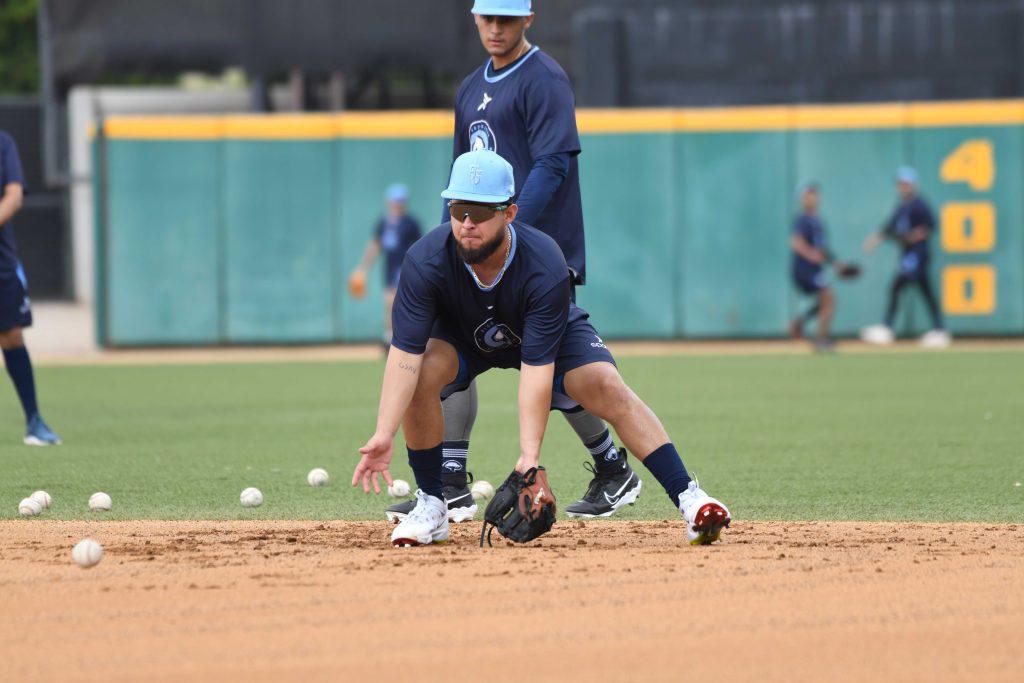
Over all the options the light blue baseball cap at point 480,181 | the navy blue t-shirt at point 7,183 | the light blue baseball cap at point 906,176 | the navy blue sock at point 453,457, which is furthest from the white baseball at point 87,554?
the light blue baseball cap at point 906,176

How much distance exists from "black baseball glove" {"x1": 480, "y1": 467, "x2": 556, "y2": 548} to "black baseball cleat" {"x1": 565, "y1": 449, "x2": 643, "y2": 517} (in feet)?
3.90

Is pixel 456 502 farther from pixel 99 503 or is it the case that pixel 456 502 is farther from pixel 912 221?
pixel 912 221

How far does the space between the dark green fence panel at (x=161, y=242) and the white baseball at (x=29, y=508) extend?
514 inches

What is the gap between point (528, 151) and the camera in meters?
6.72

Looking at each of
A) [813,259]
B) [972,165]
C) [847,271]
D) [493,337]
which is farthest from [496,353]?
[972,165]

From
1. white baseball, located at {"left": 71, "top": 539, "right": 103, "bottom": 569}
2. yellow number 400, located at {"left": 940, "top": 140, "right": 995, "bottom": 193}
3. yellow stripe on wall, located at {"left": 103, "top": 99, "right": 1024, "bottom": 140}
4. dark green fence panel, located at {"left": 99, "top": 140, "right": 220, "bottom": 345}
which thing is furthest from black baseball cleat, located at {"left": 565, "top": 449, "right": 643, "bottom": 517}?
dark green fence panel, located at {"left": 99, "top": 140, "right": 220, "bottom": 345}

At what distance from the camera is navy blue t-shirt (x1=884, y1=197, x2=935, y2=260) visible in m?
18.7

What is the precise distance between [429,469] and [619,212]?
45.3ft

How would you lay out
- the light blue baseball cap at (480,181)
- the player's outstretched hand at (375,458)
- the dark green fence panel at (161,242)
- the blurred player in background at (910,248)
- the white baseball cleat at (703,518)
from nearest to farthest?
the player's outstretched hand at (375,458)
the light blue baseball cap at (480,181)
the white baseball cleat at (703,518)
the blurred player in background at (910,248)
the dark green fence panel at (161,242)

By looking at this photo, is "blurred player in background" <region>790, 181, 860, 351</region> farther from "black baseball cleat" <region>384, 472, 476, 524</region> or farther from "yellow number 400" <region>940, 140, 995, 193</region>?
"black baseball cleat" <region>384, 472, 476, 524</region>

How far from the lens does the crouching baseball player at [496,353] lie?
5.68 meters

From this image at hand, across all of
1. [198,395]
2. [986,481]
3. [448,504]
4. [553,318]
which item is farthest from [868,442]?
[198,395]

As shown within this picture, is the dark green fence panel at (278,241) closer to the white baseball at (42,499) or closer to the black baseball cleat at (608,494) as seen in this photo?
the white baseball at (42,499)

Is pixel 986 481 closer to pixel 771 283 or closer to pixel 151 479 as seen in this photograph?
pixel 151 479
